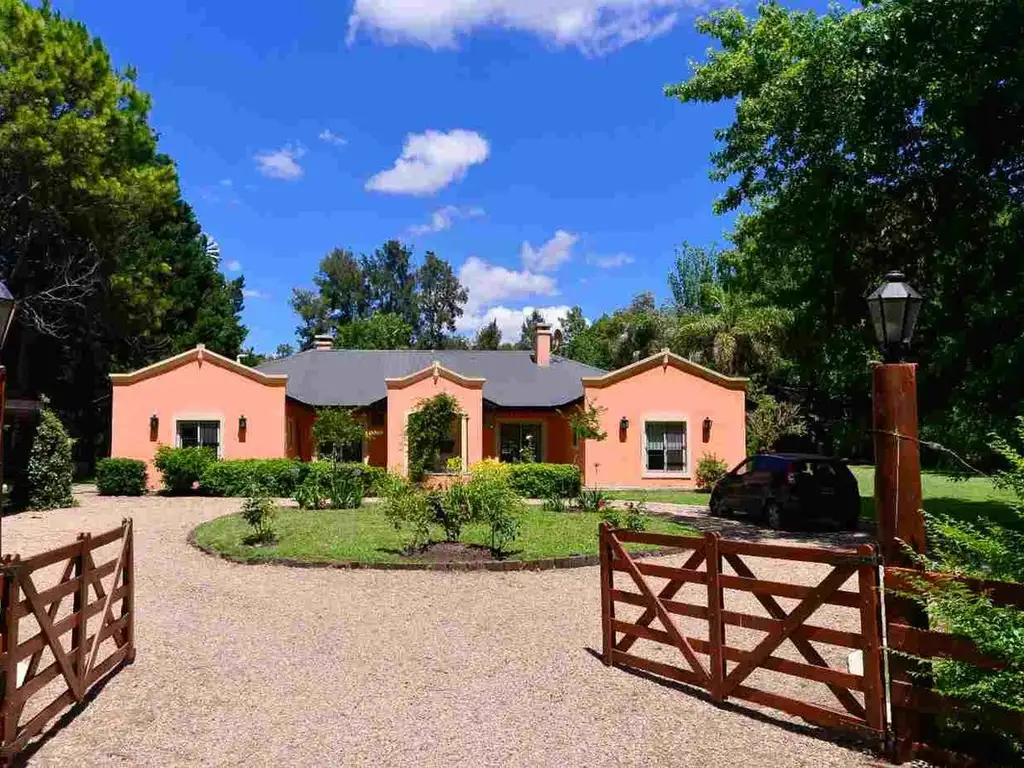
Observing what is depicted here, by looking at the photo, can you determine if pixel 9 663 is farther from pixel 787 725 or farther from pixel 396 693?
pixel 787 725

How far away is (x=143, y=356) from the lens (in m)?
33.3

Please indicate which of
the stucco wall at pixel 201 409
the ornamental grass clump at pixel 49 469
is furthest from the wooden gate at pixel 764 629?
the stucco wall at pixel 201 409

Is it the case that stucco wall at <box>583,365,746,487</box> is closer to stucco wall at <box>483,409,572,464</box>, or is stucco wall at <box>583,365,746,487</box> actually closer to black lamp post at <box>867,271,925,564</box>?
stucco wall at <box>483,409,572,464</box>

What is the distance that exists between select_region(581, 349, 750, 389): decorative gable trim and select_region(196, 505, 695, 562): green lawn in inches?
313

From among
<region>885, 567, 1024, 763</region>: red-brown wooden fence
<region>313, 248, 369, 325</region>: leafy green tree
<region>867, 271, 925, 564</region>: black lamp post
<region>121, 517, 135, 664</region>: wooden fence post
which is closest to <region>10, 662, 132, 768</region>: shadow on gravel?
<region>121, 517, 135, 664</region>: wooden fence post

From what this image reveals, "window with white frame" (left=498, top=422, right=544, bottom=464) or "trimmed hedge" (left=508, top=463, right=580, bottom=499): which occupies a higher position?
"window with white frame" (left=498, top=422, right=544, bottom=464)

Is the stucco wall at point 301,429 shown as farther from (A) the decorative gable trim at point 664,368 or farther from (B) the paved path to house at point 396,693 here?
(B) the paved path to house at point 396,693

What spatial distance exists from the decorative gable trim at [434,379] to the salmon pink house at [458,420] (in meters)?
0.03

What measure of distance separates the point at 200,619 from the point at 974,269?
13.3 metres

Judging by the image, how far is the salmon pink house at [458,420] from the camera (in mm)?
23688

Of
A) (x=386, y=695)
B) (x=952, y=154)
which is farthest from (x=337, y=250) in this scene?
(x=386, y=695)

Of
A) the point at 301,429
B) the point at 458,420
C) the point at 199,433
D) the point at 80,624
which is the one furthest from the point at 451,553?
the point at 301,429

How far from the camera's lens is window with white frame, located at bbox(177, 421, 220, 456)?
78.4 feet

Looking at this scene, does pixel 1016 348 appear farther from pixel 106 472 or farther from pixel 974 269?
pixel 106 472
